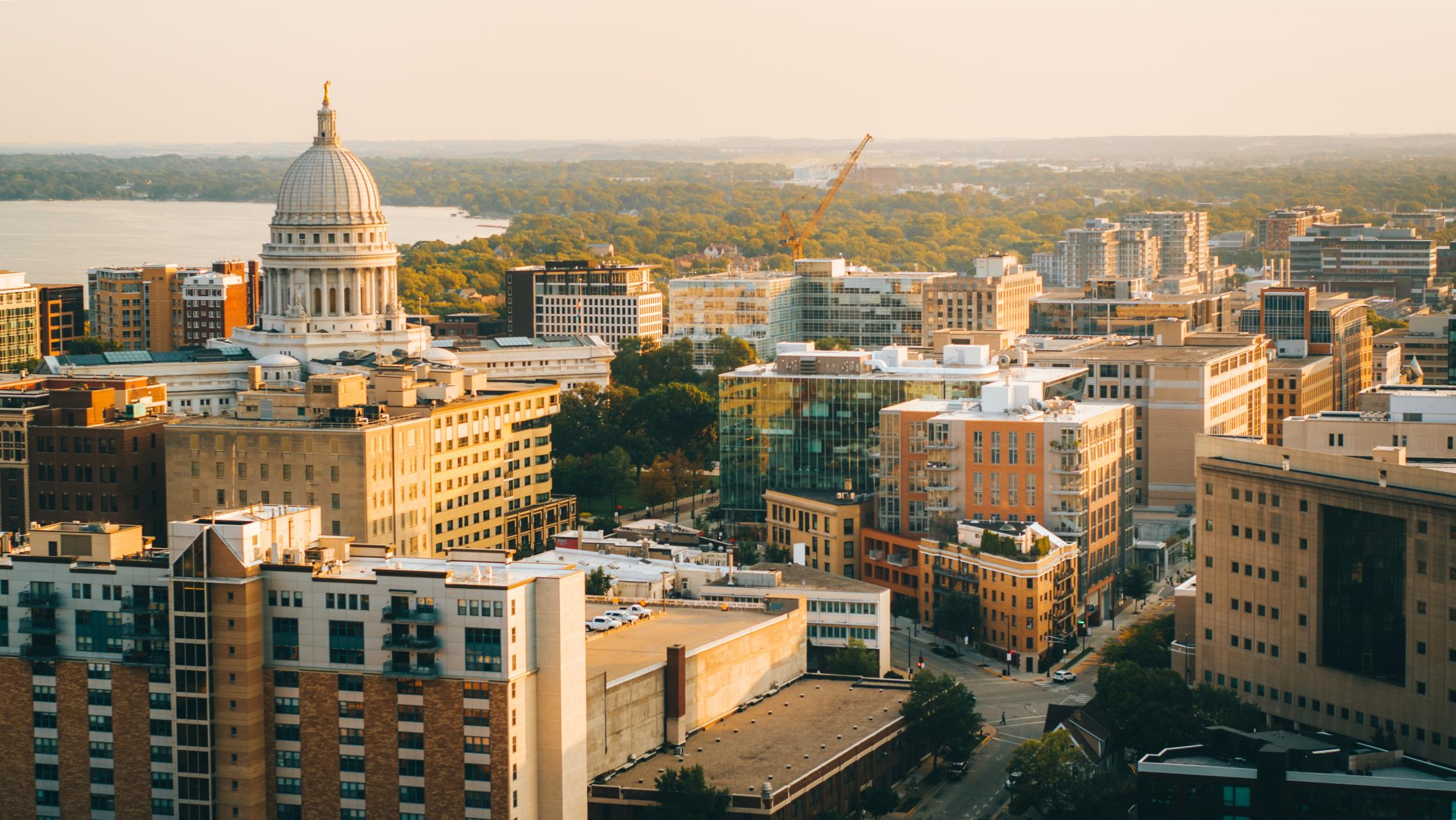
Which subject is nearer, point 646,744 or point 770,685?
point 646,744

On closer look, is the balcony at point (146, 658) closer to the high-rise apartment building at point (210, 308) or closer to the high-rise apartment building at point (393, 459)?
the high-rise apartment building at point (393, 459)

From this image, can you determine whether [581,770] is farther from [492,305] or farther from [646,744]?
[492,305]

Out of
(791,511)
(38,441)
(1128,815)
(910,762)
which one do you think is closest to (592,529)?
(791,511)

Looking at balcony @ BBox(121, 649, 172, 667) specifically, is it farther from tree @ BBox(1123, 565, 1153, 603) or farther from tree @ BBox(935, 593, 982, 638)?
tree @ BBox(1123, 565, 1153, 603)

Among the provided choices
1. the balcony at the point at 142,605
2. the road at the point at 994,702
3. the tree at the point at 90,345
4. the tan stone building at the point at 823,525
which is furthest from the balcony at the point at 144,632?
the tree at the point at 90,345

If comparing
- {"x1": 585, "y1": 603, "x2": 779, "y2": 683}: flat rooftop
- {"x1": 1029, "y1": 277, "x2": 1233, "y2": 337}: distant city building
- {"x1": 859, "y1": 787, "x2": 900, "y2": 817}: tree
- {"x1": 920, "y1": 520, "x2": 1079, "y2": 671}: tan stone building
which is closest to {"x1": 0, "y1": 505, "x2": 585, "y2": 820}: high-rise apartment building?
{"x1": 585, "y1": 603, "x2": 779, "y2": 683}: flat rooftop
